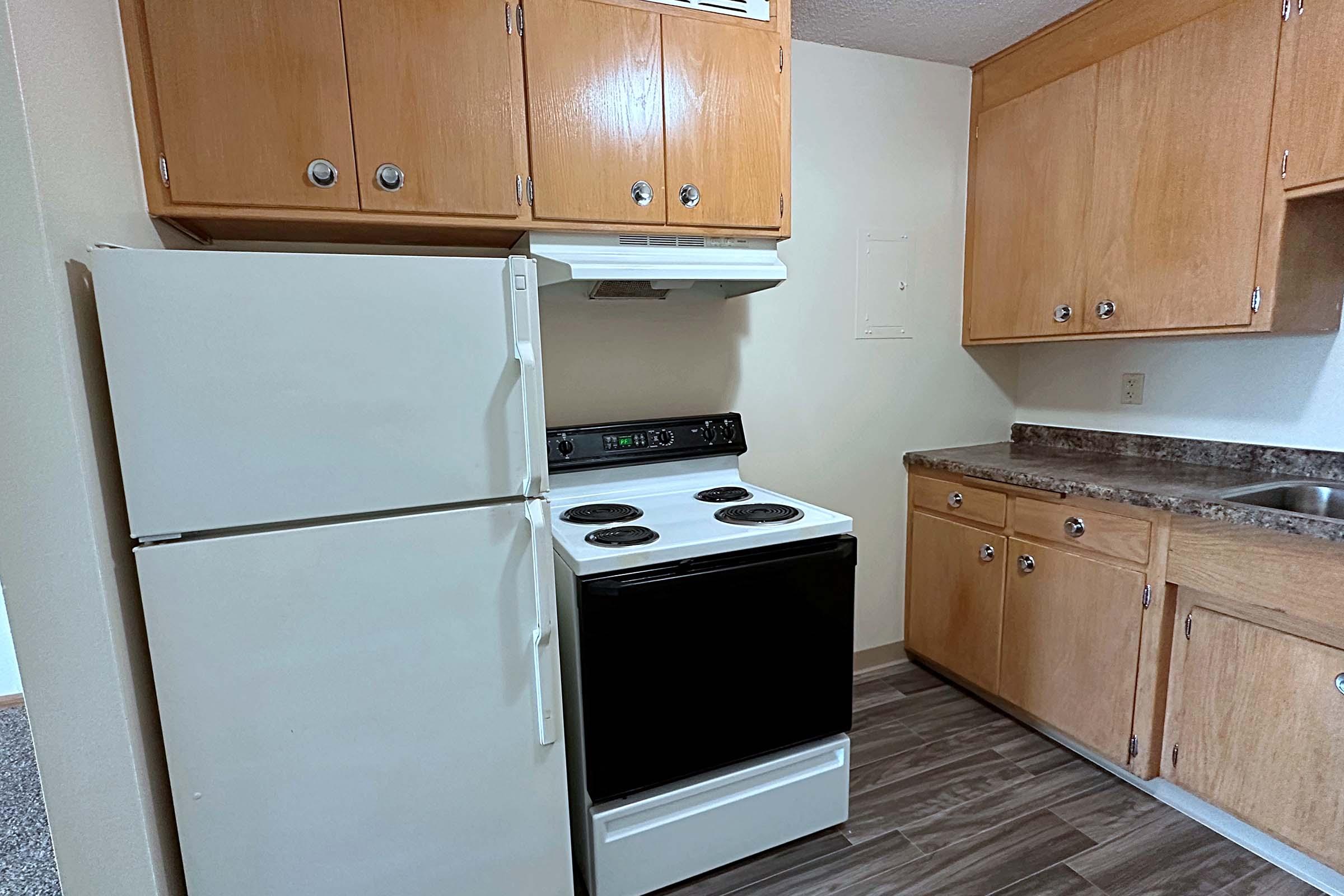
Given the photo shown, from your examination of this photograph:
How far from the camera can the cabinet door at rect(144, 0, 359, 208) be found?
1.25 m

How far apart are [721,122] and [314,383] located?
1.23m

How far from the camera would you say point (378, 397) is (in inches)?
45.1

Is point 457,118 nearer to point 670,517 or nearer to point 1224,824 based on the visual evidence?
point 670,517

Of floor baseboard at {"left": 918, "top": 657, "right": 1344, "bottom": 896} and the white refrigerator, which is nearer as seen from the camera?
the white refrigerator

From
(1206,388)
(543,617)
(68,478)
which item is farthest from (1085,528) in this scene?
(68,478)

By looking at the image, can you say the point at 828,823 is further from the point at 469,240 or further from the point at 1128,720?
the point at 469,240

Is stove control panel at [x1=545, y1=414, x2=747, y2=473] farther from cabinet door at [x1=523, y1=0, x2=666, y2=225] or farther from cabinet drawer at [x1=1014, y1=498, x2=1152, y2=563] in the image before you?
cabinet drawer at [x1=1014, y1=498, x2=1152, y2=563]

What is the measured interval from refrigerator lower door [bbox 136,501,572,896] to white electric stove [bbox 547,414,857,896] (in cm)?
15

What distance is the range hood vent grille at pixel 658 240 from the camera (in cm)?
168

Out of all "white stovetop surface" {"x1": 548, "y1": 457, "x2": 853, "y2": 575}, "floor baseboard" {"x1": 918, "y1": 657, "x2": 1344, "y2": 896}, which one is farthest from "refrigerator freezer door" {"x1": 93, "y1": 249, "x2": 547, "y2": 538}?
"floor baseboard" {"x1": 918, "y1": 657, "x2": 1344, "y2": 896}

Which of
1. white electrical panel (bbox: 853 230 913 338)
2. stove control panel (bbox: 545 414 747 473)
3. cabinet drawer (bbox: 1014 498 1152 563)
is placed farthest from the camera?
white electrical panel (bbox: 853 230 913 338)

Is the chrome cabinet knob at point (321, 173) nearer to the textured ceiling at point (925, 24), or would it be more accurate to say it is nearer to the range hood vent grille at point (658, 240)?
the range hood vent grille at point (658, 240)

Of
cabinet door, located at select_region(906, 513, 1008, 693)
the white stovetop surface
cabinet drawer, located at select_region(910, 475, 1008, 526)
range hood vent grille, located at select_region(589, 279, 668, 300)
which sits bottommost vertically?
cabinet door, located at select_region(906, 513, 1008, 693)

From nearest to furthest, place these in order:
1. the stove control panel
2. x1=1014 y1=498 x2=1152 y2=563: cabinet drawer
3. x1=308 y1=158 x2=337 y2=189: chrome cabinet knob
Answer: x1=308 y1=158 x2=337 y2=189: chrome cabinet knob
x1=1014 y1=498 x2=1152 y2=563: cabinet drawer
the stove control panel
